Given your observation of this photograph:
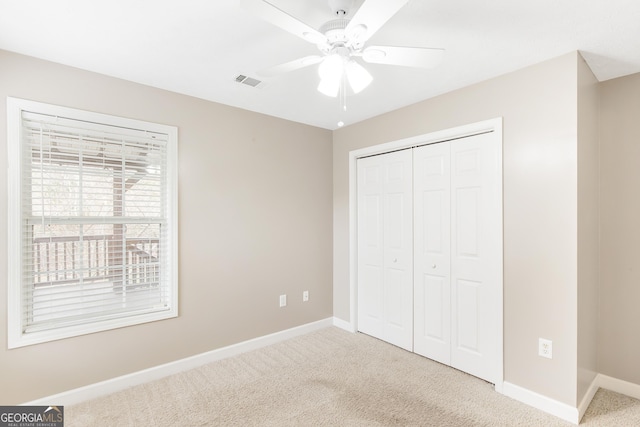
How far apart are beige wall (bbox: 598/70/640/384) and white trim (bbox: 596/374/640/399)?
3cm

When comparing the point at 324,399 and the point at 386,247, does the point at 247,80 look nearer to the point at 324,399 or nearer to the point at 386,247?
the point at 386,247

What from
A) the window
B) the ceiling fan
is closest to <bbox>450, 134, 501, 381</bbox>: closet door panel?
the ceiling fan

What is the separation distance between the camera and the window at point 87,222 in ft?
7.19

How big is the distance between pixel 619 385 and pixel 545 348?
845mm

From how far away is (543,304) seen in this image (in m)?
2.29

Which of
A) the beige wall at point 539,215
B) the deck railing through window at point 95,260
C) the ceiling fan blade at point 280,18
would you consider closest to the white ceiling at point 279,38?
the beige wall at point 539,215

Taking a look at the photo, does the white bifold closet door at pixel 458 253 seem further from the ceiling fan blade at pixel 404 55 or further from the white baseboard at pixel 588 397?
the ceiling fan blade at pixel 404 55

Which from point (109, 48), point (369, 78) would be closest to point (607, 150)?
point (369, 78)

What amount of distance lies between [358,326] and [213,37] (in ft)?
10.4

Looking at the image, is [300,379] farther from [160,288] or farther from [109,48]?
[109,48]

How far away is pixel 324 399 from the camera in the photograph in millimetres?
2402

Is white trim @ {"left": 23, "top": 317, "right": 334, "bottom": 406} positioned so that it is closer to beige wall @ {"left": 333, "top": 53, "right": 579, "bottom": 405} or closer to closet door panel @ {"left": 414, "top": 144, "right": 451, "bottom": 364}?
closet door panel @ {"left": 414, "top": 144, "right": 451, "bottom": 364}

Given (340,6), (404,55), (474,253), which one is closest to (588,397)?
(474,253)

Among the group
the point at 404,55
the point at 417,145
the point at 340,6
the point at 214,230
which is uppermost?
the point at 340,6
